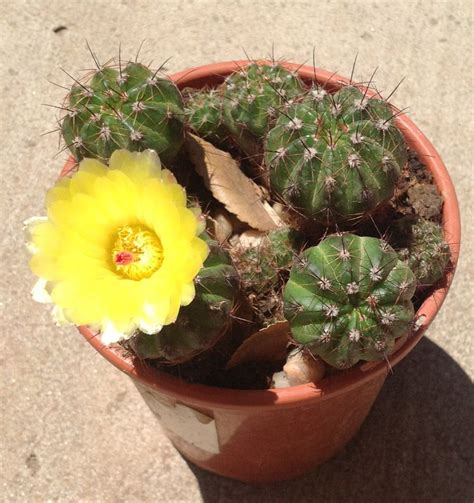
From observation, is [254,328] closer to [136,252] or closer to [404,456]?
[136,252]

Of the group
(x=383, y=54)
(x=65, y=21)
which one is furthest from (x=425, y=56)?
(x=65, y=21)

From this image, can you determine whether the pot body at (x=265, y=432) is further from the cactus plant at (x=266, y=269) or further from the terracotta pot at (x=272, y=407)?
the cactus plant at (x=266, y=269)

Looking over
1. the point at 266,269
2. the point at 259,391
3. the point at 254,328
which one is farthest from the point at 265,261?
the point at 259,391

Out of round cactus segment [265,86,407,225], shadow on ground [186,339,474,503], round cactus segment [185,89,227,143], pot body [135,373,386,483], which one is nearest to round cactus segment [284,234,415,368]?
A: round cactus segment [265,86,407,225]

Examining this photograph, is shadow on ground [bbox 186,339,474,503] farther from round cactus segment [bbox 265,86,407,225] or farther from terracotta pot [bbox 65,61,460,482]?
round cactus segment [bbox 265,86,407,225]

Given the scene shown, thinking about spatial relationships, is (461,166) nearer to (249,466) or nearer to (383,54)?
(383,54)

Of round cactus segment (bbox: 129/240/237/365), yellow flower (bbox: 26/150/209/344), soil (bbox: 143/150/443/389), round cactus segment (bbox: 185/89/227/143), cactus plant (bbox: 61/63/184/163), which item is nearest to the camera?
yellow flower (bbox: 26/150/209/344)
